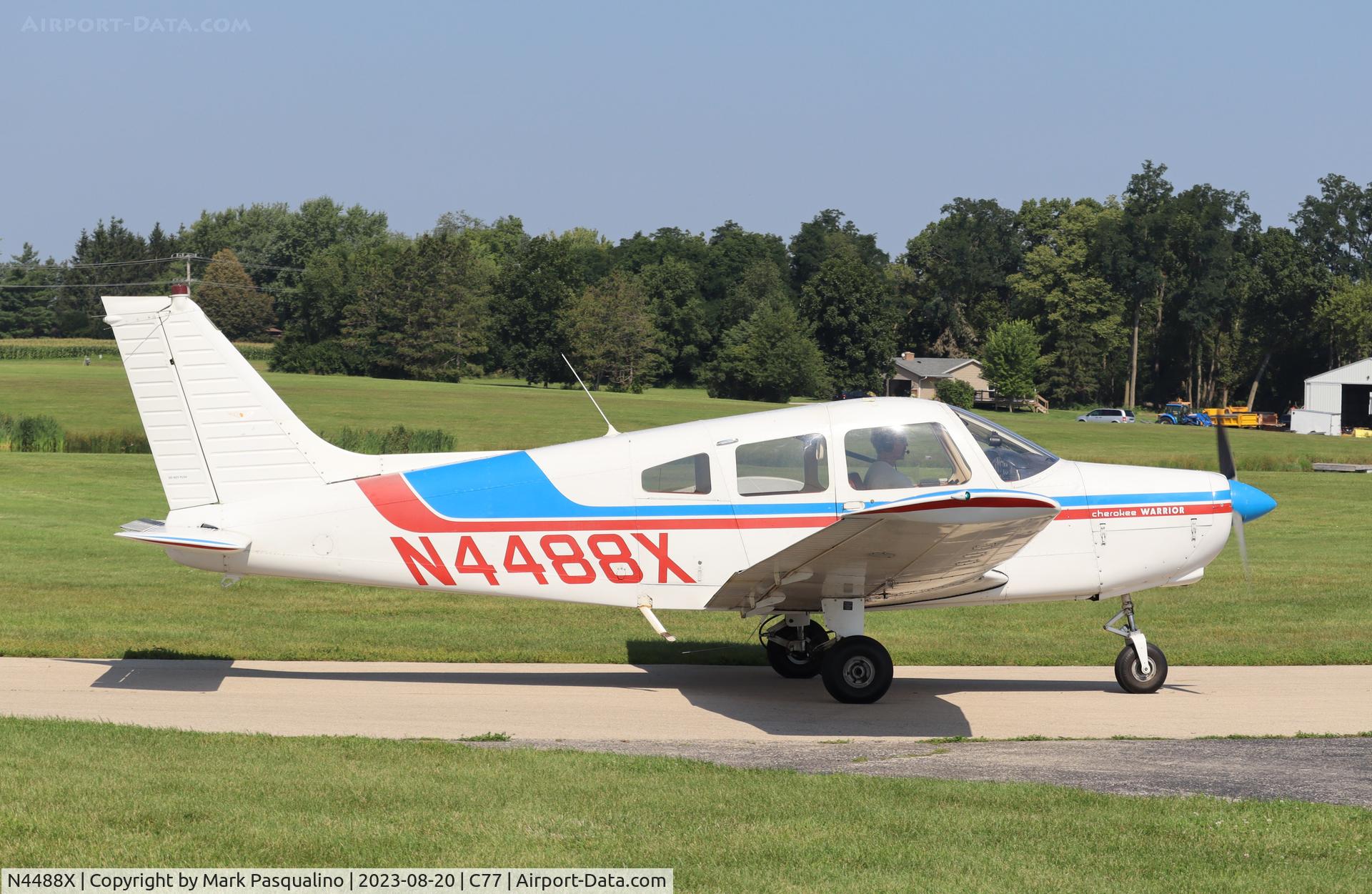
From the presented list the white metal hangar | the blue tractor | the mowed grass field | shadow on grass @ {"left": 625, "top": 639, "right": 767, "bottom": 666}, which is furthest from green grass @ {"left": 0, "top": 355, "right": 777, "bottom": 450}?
the white metal hangar

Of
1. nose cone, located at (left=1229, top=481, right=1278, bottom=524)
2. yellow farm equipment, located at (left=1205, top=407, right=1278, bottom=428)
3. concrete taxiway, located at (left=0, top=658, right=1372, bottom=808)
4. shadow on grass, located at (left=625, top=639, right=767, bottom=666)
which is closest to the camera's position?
concrete taxiway, located at (left=0, top=658, right=1372, bottom=808)

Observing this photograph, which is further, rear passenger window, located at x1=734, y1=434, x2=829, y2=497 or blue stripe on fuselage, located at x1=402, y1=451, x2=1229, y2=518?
blue stripe on fuselage, located at x1=402, y1=451, x2=1229, y2=518

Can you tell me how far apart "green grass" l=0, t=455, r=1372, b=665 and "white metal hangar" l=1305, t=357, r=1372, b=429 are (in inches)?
2696

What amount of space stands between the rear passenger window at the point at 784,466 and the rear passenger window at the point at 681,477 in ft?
0.86

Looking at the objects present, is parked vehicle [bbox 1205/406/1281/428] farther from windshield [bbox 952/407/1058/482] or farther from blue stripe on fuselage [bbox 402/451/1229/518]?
blue stripe on fuselage [bbox 402/451/1229/518]

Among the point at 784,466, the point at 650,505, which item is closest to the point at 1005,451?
the point at 784,466

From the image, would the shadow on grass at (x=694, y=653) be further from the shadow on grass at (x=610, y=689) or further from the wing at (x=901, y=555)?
the wing at (x=901, y=555)

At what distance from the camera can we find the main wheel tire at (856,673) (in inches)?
400

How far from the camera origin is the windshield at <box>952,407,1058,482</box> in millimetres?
10055

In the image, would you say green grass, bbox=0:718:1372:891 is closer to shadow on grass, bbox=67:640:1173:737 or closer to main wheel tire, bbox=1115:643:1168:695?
shadow on grass, bbox=67:640:1173:737

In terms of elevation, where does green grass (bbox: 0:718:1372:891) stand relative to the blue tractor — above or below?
below

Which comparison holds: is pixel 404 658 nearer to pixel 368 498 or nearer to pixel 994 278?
pixel 368 498

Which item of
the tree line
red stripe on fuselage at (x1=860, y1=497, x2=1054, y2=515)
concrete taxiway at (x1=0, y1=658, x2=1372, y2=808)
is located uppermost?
the tree line

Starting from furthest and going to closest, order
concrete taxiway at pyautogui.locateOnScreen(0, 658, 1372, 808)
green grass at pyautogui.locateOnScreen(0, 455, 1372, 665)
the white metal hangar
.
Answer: the white metal hangar, green grass at pyautogui.locateOnScreen(0, 455, 1372, 665), concrete taxiway at pyautogui.locateOnScreen(0, 658, 1372, 808)
